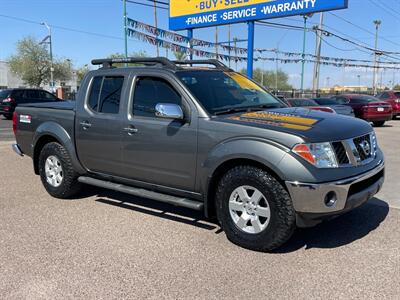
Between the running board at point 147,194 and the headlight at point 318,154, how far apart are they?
1.27 m

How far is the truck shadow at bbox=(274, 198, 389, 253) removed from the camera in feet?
14.5

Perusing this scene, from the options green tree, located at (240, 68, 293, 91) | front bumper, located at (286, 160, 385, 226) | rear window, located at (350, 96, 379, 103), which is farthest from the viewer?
green tree, located at (240, 68, 293, 91)

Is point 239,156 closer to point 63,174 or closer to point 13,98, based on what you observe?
point 63,174

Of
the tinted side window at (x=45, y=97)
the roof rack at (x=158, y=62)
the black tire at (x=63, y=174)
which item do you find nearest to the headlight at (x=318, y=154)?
the roof rack at (x=158, y=62)

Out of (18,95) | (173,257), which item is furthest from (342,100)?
(173,257)

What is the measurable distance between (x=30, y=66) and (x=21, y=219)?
59495 mm

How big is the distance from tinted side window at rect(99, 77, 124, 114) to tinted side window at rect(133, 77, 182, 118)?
1.04 ft

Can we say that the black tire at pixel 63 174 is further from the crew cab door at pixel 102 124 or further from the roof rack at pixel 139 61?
the roof rack at pixel 139 61

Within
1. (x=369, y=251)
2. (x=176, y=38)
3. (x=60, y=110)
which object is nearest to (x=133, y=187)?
(x=60, y=110)

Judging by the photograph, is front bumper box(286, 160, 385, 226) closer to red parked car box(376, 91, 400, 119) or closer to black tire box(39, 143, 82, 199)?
black tire box(39, 143, 82, 199)

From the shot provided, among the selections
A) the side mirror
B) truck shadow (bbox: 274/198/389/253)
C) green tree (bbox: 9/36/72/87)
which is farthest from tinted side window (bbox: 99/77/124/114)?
green tree (bbox: 9/36/72/87)

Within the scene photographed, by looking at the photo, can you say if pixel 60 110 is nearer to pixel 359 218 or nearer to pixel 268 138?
pixel 268 138

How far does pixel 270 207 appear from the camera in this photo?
4.09m

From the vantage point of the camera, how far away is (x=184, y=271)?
12.6 feet
